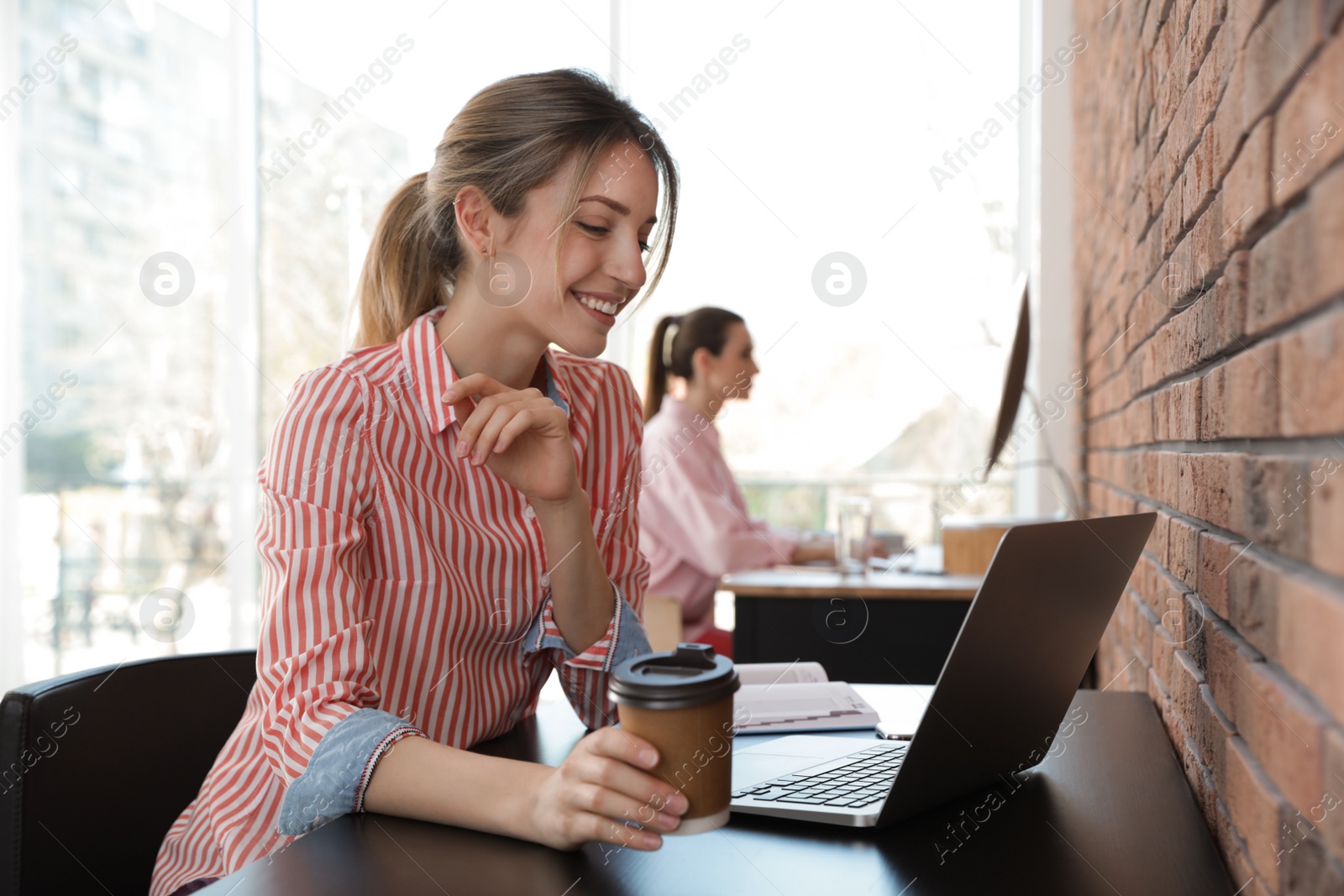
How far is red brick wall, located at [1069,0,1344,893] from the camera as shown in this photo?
522 millimetres

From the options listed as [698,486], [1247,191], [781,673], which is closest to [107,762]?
[781,673]

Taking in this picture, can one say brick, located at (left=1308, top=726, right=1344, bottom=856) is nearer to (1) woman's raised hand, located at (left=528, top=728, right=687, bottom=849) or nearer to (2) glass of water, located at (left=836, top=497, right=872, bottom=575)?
(1) woman's raised hand, located at (left=528, top=728, right=687, bottom=849)

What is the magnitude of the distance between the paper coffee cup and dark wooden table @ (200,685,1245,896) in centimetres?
8

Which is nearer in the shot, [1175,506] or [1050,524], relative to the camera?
[1050,524]

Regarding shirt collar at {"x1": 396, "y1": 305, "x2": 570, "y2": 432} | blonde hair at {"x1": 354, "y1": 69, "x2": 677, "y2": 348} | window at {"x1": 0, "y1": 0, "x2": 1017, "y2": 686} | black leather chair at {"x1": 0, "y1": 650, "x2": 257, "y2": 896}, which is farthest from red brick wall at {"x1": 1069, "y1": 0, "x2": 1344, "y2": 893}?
window at {"x1": 0, "y1": 0, "x2": 1017, "y2": 686}

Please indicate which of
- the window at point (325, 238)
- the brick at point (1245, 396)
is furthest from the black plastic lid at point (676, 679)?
the window at point (325, 238)

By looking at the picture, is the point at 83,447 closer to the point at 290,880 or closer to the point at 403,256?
the point at 403,256

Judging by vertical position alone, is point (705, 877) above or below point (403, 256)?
below

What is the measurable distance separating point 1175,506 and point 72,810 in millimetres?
1139

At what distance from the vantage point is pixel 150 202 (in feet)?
13.7

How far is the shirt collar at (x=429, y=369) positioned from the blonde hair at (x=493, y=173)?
0.15 metres

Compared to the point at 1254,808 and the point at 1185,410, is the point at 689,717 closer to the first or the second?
the point at 1254,808

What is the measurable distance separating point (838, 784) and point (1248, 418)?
455 mm

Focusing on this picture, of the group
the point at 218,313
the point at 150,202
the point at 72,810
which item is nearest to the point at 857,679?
the point at 72,810
